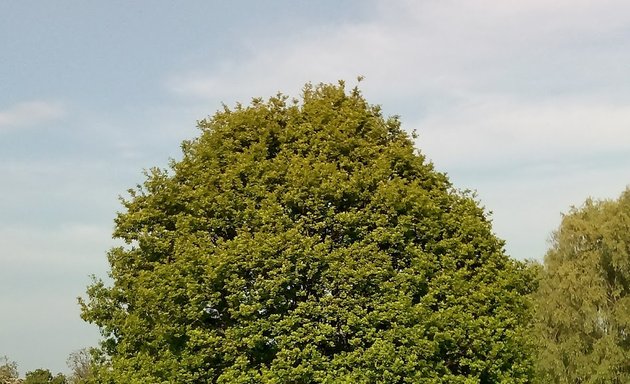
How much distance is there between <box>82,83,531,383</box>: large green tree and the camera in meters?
26.8

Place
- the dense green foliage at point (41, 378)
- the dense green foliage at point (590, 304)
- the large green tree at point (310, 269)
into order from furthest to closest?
the dense green foliage at point (41, 378) → the dense green foliage at point (590, 304) → the large green tree at point (310, 269)

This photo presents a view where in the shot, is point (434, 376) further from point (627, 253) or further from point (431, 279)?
point (627, 253)

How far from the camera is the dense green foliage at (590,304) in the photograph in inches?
2053

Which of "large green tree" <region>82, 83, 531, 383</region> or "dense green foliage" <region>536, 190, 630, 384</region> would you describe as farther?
"dense green foliage" <region>536, 190, 630, 384</region>

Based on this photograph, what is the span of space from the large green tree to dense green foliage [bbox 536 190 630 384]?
24.7m

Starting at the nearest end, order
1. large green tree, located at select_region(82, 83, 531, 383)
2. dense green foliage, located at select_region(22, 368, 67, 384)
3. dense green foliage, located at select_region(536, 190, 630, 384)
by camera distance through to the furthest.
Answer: large green tree, located at select_region(82, 83, 531, 383), dense green foliage, located at select_region(536, 190, 630, 384), dense green foliage, located at select_region(22, 368, 67, 384)

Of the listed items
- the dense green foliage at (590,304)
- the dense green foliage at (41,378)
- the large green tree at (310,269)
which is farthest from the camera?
the dense green foliage at (41,378)

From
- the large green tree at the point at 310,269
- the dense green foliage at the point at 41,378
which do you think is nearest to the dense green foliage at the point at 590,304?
the large green tree at the point at 310,269

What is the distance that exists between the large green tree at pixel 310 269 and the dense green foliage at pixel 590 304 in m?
24.7

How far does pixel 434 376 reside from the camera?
26922mm

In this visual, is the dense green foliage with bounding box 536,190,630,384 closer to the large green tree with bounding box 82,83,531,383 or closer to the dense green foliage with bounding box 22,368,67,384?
the large green tree with bounding box 82,83,531,383

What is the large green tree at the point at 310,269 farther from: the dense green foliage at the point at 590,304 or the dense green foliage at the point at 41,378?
the dense green foliage at the point at 41,378

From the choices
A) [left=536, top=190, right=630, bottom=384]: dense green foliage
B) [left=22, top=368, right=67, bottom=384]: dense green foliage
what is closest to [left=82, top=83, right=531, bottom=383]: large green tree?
[left=536, top=190, right=630, bottom=384]: dense green foliage

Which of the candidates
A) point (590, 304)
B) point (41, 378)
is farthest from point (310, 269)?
point (41, 378)
